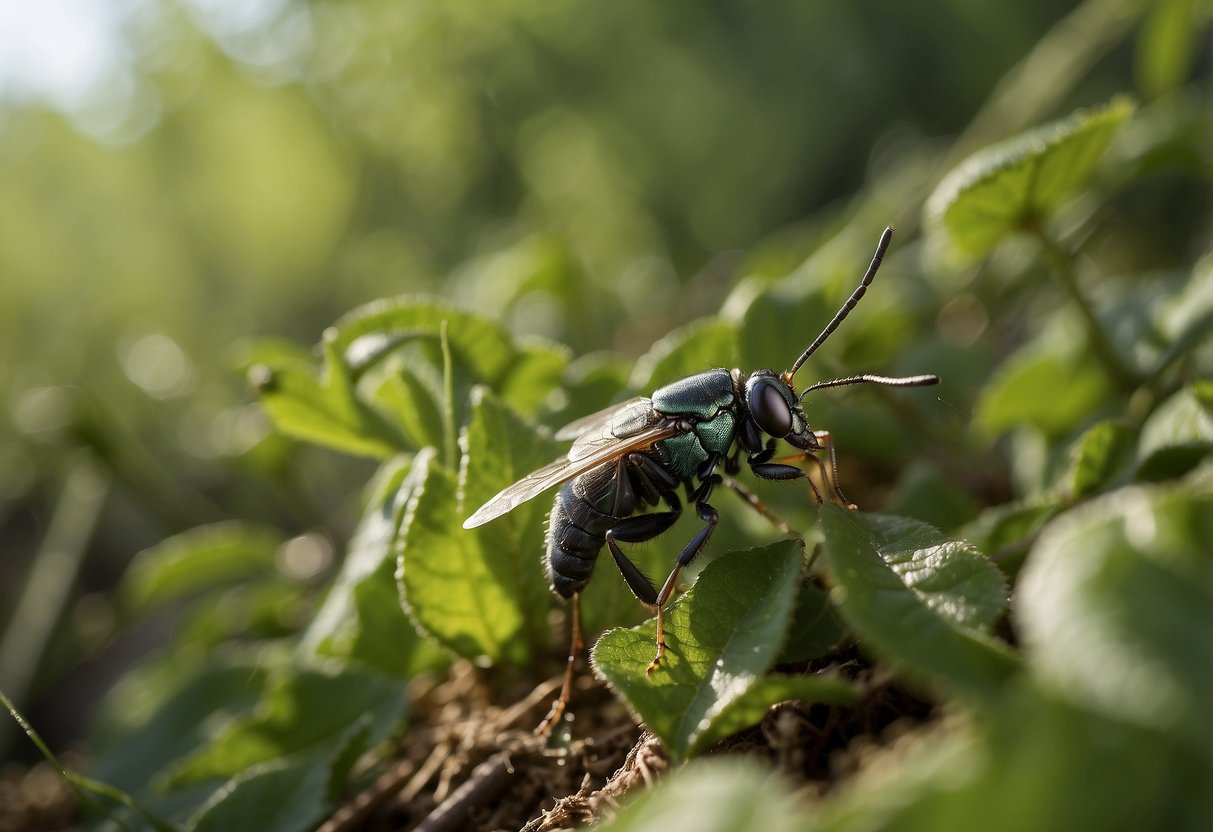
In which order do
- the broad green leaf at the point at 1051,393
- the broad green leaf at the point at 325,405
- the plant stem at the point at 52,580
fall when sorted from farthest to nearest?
the plant stem at the point at 52,580, the broad green leaf at the point at 1051,393, the broad green leaf at the point at 325,405

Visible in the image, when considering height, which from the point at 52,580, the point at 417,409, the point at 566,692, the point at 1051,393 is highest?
the point at 52,580

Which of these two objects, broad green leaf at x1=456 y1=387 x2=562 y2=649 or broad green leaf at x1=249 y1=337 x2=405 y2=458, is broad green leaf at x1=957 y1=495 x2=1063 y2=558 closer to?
broad green leaf at x1=456 y1=387 x2=562 y2=649

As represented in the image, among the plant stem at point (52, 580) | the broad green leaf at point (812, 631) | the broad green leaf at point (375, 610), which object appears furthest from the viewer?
the plant stem at point (52, 580)

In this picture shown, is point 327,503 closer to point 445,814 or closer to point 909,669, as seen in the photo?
point 445,814

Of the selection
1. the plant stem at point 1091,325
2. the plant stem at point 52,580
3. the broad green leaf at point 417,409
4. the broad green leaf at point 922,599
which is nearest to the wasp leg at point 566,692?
the broad green leaf at point 417,409

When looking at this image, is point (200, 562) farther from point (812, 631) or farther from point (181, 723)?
point (812, 631)

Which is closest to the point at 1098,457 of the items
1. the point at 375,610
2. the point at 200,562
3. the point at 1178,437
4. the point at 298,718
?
the point at 1178,437

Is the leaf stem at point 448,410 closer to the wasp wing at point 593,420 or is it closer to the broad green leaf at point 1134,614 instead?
the wasp wing at point 593,420

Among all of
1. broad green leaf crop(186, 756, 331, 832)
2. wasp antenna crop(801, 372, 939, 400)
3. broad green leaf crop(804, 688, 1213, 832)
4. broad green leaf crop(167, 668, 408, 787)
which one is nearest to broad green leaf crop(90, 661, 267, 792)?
broad green leaf crop(167, 668, 408, 787)
